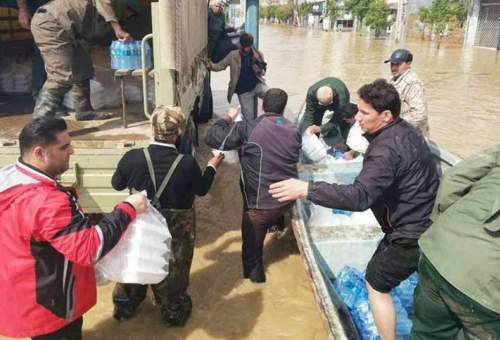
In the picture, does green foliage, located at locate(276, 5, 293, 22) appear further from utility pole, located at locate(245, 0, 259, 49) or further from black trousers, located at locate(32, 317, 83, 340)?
black trousers, located at locate(32, 317, 83, 340)

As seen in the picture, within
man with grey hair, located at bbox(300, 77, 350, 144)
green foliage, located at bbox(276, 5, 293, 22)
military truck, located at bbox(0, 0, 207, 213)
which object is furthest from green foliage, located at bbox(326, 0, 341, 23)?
military truck, located at bbox(0, 0, 207, 213)

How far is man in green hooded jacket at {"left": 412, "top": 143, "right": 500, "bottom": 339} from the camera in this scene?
1.69 metres

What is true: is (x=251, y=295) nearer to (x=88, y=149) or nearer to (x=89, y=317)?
(x=89, y=317)

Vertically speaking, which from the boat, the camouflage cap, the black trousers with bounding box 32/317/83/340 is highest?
the camouflage cap

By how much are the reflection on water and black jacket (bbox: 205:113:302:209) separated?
20.3 feet

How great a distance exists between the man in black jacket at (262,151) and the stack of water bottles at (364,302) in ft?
2.57

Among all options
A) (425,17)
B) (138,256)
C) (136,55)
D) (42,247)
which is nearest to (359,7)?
(425,17)

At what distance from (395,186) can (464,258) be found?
68 centimetres

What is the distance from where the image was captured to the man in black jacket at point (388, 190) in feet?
7.48

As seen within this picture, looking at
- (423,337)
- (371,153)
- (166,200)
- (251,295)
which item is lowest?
(251,295)

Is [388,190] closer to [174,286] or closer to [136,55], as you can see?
[174,286]

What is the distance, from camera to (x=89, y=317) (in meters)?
3.30

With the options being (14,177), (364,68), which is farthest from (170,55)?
(364,68)

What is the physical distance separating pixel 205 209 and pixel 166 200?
2.41 metres
